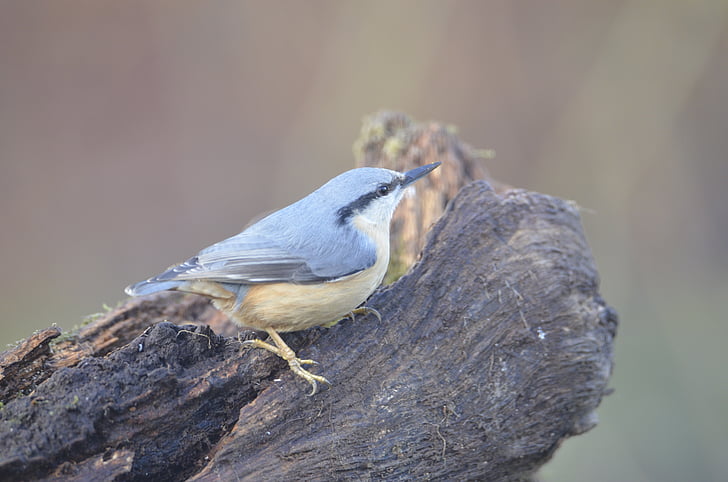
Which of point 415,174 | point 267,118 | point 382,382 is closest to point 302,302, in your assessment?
point 382,382

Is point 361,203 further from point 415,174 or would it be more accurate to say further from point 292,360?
point 292,360

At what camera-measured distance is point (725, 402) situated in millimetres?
5082

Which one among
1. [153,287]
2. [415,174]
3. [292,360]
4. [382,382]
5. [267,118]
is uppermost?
[267,118]

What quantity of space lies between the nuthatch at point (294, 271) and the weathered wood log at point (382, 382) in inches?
5.0

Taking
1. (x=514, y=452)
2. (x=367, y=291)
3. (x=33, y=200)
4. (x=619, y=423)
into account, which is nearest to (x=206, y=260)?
(x=367, y=291)

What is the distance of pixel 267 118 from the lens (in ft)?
23.3

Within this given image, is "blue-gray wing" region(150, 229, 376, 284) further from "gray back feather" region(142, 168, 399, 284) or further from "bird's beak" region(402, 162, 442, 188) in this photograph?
"bird's beak" region(402, 162, 442, 188)

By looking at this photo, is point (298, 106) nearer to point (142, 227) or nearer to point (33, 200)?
point (142, 227)

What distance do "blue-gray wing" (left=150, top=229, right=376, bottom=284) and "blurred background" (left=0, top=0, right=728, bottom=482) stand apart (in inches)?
149

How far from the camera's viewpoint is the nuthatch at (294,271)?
9.25 feet

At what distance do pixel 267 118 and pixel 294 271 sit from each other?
455cm

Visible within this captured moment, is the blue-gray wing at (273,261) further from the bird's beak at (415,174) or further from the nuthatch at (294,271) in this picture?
the bird's beak at (415,174)

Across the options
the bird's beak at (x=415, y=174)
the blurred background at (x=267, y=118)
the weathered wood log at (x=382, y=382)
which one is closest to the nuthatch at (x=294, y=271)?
the weathered wood log at (x=382, y=382)

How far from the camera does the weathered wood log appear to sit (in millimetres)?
2336
